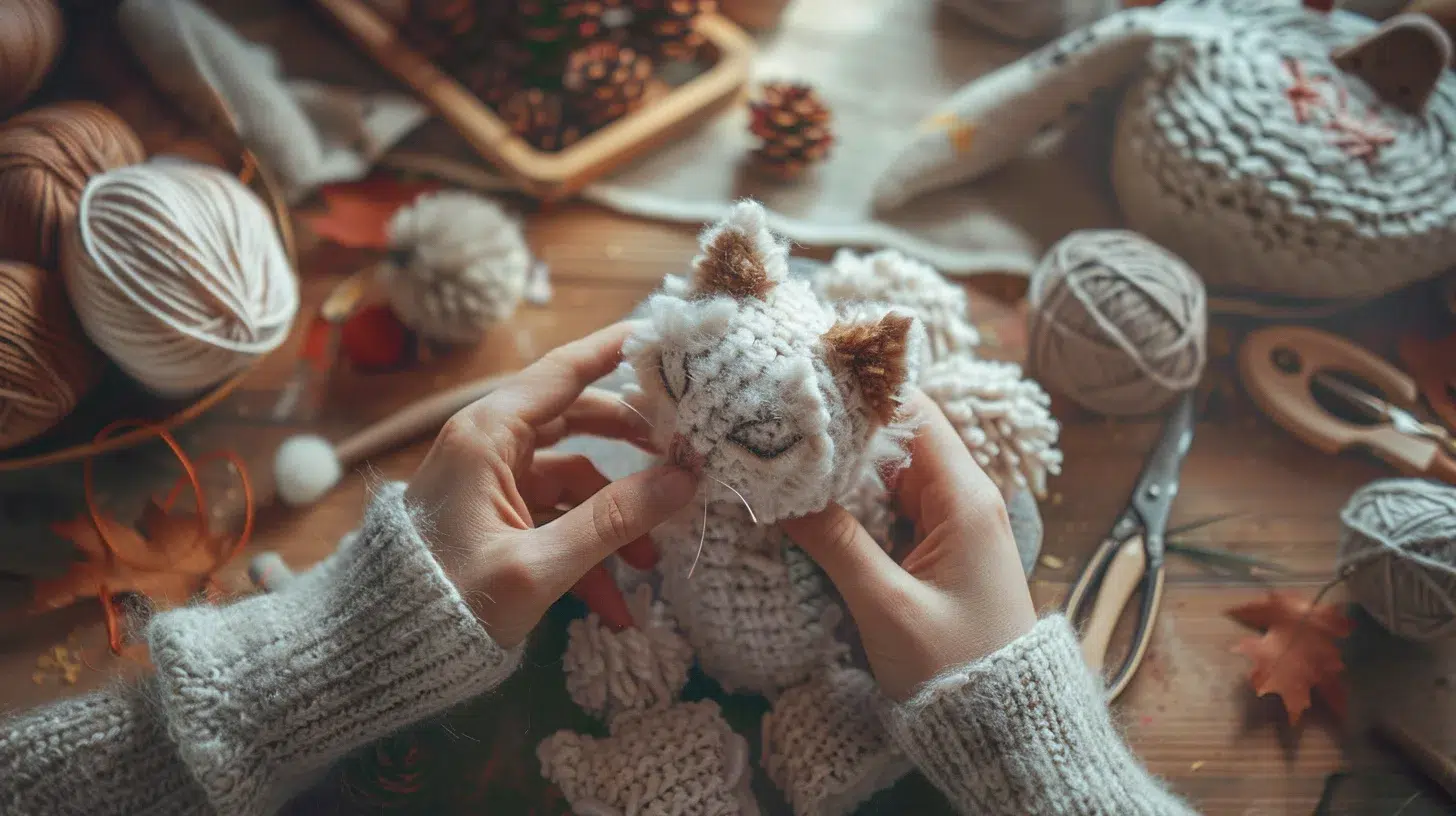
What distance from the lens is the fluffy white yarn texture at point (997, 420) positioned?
0.68 metres

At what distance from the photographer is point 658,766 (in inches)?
25.0

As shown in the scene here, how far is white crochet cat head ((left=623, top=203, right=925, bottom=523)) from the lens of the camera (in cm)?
51

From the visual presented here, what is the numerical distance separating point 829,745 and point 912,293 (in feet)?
1.15

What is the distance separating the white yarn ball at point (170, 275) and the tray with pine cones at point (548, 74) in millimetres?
309

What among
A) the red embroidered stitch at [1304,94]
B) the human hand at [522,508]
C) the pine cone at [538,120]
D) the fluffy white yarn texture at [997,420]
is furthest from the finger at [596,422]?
the red embroidered stitch at [1304,94]

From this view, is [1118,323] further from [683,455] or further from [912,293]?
[683,455]

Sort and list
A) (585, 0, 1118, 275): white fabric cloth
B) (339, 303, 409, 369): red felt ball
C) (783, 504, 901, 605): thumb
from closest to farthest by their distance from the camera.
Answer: (783, 504, 901, 605): thumb → (339, 303, 409, 369): red felt ball → (585, 0, 1118, 275): white fabric cloth

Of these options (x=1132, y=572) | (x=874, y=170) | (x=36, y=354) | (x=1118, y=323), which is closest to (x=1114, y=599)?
(x=1132, y=572)

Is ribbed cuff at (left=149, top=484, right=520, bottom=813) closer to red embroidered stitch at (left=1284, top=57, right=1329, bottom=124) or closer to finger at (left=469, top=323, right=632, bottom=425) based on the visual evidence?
finger at (left=469, top=323, right=632, bottom=425)

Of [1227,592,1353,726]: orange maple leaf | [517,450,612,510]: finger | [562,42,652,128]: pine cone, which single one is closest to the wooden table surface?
[1227,592,1353,726]: orange maple leaf

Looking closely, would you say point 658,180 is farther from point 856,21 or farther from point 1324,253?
point 1324,253

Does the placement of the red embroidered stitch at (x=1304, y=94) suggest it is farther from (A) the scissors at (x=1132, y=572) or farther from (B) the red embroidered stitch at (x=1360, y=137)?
(A) the scissors at (x=1132, y=572)

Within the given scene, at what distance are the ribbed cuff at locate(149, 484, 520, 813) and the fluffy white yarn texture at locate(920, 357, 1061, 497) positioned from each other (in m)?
0.36

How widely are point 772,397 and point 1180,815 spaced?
0.42 metres
